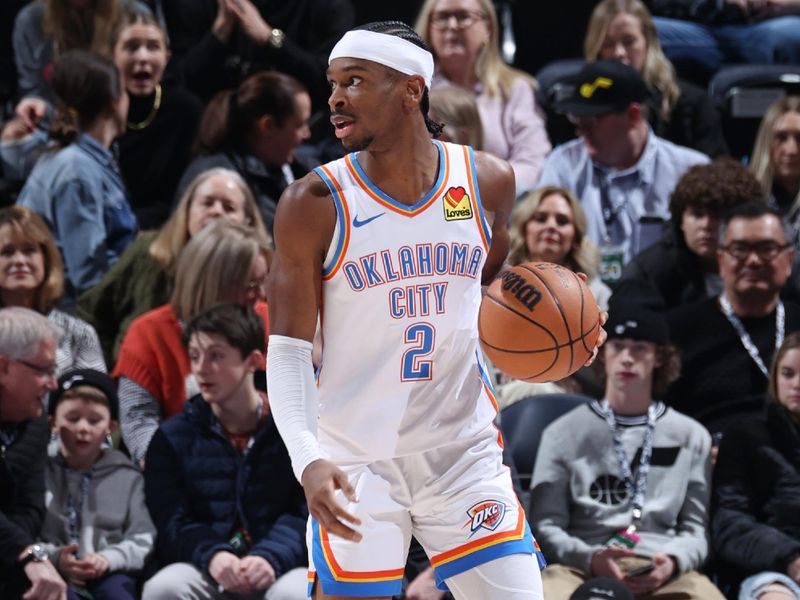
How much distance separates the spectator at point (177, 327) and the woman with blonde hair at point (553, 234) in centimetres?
132

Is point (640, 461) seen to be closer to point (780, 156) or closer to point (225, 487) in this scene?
point (225, 487)

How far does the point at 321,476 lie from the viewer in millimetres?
3182

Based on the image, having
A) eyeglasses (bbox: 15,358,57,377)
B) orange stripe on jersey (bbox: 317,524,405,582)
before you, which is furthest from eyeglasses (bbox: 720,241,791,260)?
orange stripe on jersey (bbox: 317,524,405,582)

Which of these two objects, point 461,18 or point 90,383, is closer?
point 90,383

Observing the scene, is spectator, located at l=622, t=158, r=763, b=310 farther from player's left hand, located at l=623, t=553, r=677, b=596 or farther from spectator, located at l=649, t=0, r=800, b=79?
spectator, located at l=649, t=0, r=800, b=79

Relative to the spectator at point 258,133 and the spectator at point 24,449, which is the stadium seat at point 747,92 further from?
the spectator at point 24,449

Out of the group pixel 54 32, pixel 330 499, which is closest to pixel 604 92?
pixel 54 32

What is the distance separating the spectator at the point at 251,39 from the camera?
7629mm

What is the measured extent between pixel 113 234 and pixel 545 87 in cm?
284

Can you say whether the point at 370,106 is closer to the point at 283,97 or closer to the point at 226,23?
the point at 283,97

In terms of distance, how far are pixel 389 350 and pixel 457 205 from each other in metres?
0.44

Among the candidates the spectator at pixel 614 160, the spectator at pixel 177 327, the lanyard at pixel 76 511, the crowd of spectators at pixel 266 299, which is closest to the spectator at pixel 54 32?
the crowd of spectators at pixel 266 299

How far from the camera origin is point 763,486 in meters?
5.32

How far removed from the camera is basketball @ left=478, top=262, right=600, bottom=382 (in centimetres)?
359
